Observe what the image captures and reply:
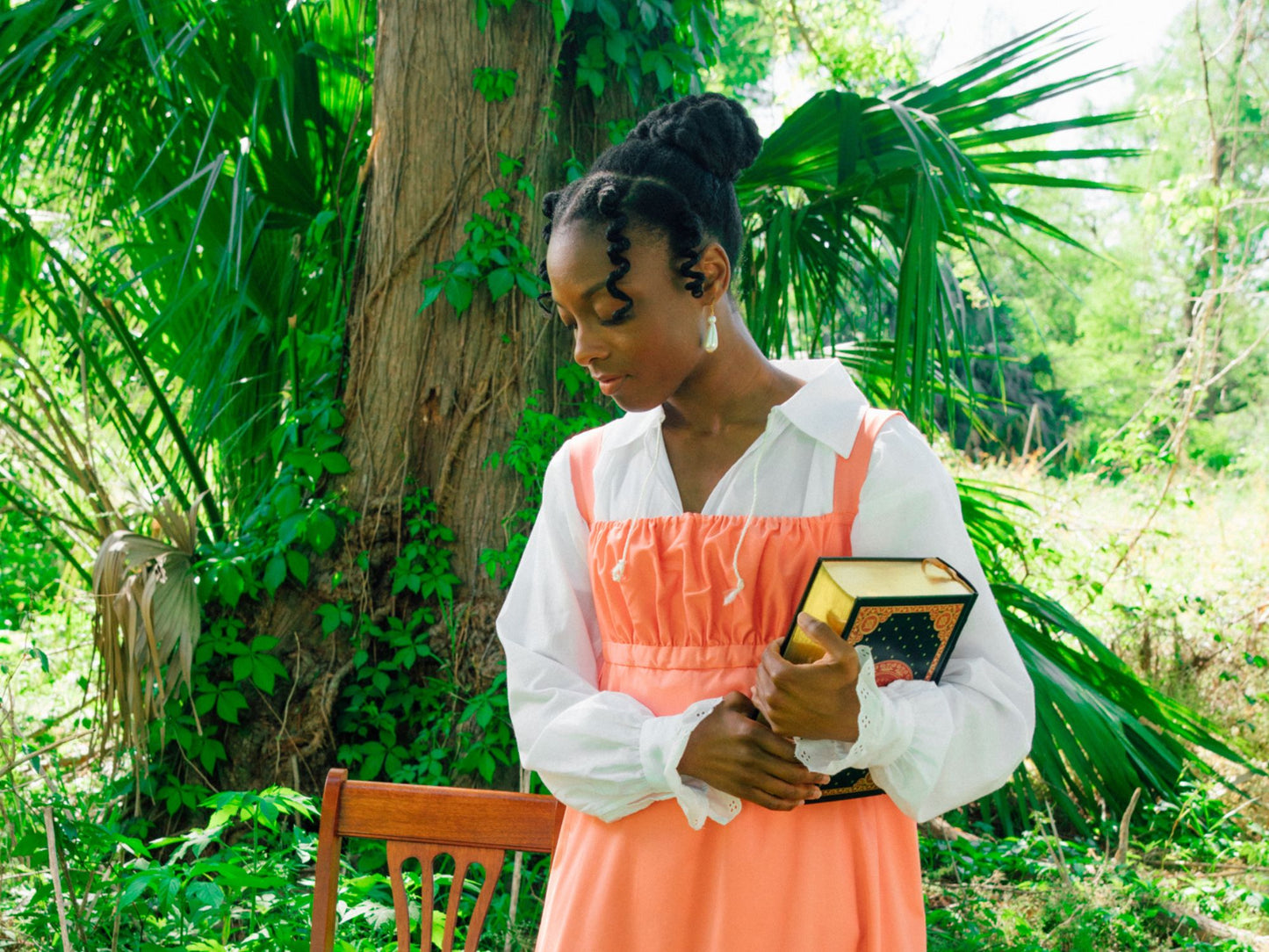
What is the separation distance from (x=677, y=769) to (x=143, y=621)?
1.84 m

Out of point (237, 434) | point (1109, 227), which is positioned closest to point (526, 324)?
point (237, 434)

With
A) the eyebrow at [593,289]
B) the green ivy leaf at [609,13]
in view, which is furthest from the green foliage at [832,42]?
the eyebrow at [593,289]

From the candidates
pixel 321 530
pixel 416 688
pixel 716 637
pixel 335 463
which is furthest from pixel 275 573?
pixel 716 637

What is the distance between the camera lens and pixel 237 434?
3062 mm

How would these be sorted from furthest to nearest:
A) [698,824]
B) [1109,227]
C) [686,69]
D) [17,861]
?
[1109,227] → [686,69] → [17,861] → [698,824]

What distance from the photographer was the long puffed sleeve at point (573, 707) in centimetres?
116

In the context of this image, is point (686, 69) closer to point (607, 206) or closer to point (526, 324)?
point (526, 324)

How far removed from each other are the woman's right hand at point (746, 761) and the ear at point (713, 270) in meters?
0.48

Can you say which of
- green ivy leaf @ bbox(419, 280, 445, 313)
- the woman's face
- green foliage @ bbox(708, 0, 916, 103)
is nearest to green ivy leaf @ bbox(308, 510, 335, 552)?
green ivy leaf @ bbox(419, 280, 445, 313)

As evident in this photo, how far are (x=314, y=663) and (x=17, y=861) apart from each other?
79cm

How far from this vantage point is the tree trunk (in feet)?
8.73

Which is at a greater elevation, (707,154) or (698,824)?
(707,154)

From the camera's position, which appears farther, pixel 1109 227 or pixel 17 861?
pixel 1109 227

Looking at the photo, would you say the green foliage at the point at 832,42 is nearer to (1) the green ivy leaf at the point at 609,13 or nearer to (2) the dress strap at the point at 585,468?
(1) the green ivy leaf at the point at 609,13
